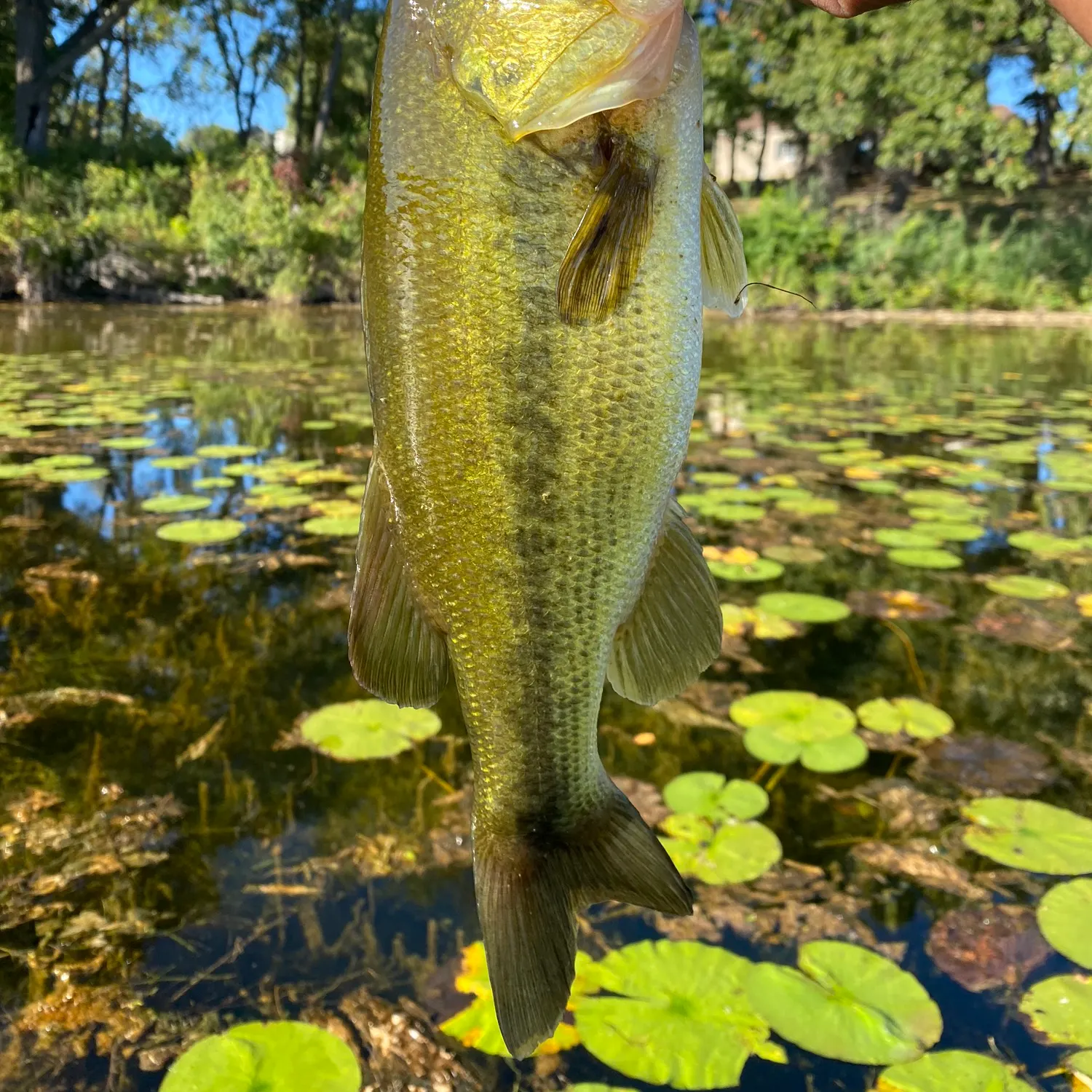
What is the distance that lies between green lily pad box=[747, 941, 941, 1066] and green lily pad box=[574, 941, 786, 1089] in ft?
0.16

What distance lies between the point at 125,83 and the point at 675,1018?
117ft

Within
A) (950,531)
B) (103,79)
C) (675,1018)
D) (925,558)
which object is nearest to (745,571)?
(925,558)

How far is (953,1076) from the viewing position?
170 cm

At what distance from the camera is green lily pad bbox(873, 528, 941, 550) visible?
14.4ft

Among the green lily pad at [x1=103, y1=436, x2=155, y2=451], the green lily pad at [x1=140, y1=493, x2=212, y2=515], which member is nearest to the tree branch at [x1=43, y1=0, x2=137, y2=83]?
Result: the green lily pad at [x1=103, y1=436, x2=155, y2=451]

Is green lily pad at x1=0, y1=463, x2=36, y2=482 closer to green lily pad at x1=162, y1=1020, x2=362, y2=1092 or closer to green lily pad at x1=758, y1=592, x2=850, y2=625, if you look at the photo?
green lily pad at x1=758, y1=592, x2=850, y2=625

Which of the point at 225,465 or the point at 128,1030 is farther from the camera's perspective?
the point at 225,465

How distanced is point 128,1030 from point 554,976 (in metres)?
1.22

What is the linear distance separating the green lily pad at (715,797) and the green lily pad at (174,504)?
333 centimetres

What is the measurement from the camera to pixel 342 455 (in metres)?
6.20

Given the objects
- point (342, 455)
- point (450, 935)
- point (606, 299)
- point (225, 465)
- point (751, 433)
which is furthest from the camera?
point (751, 433)

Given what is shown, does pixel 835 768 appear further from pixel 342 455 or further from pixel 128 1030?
pixel 342 455

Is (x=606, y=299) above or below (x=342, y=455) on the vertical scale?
above

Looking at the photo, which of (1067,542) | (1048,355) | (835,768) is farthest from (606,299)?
(1048,355)
